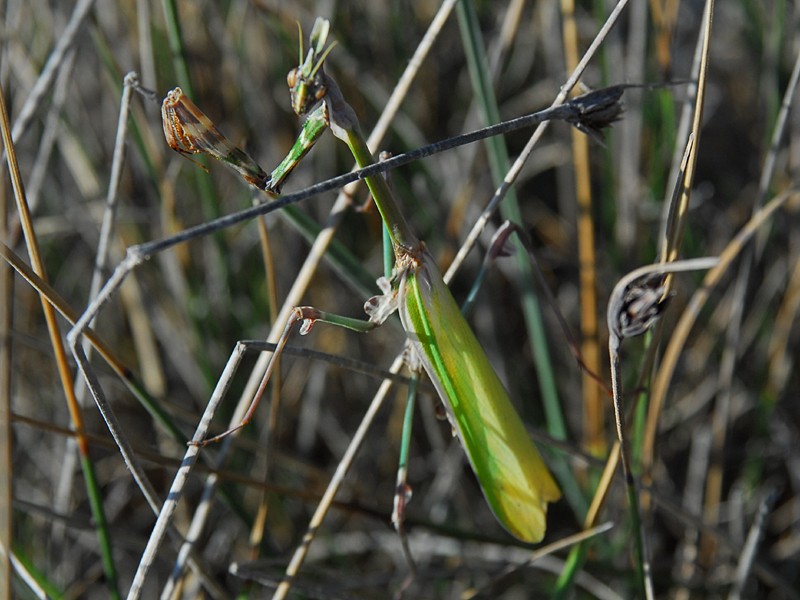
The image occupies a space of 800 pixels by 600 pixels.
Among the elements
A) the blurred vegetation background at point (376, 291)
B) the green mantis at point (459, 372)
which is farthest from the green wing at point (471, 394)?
the blurred vegetation background at point (376, 291)

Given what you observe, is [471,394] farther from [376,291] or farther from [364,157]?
[376,291]

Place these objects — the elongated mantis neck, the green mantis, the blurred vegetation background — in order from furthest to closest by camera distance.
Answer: the blurred vegetation background, the green mantis, the elongated mantis neck

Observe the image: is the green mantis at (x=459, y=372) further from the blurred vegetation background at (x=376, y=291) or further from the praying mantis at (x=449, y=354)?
the blurred vegetation background at (x=376, y=291)

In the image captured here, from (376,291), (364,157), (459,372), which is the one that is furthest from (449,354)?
(376,291)

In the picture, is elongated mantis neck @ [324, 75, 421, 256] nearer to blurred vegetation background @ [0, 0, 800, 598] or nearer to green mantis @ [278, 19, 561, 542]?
green mantis @ [278, 19, 561, 542]

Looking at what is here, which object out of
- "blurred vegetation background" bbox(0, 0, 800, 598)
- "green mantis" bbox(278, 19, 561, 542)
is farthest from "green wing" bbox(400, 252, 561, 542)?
"blurred vegetation background" bbox(0, 0, 800, 598)

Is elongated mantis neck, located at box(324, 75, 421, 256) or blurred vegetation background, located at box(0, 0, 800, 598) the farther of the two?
blurred vegetation background, located at box(0, 0, 800, 598)
